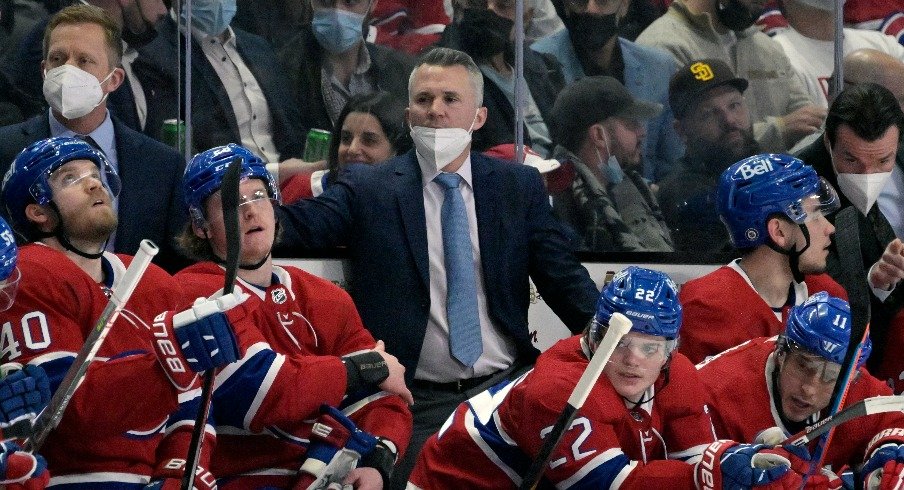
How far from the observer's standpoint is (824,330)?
328cm

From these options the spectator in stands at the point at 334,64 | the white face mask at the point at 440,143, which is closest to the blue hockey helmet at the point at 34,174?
the white face mask at the point at 440,143

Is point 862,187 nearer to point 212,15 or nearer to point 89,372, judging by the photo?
point 212,15

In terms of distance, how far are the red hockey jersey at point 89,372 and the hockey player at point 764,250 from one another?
1458 mm

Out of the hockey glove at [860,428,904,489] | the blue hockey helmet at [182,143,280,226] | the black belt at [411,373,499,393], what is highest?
the blue hockey helmet at [182,143,280,226]

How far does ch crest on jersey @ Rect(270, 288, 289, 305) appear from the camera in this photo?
136 inches

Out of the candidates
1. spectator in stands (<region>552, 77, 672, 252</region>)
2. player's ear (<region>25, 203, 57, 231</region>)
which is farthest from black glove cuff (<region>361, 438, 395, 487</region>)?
spectator in stands (<region>552, 77, 672, 252</region>)

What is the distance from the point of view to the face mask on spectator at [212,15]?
4.30m

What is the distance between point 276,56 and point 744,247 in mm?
1460

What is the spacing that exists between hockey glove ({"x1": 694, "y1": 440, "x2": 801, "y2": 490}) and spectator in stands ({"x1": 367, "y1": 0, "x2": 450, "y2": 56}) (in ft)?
6.16

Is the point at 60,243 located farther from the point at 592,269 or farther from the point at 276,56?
→ the point at 592,269

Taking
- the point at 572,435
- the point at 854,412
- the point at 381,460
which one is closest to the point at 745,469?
the point at 854,412

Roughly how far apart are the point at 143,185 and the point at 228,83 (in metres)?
0.58

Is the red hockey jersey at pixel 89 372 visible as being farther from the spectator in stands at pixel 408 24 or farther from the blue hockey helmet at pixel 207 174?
the spectator in stands at pixel 408 24

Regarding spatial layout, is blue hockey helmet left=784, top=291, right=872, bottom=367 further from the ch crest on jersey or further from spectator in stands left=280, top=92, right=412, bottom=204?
spectator in stands left=280, top=92, right=412, bottom=204
